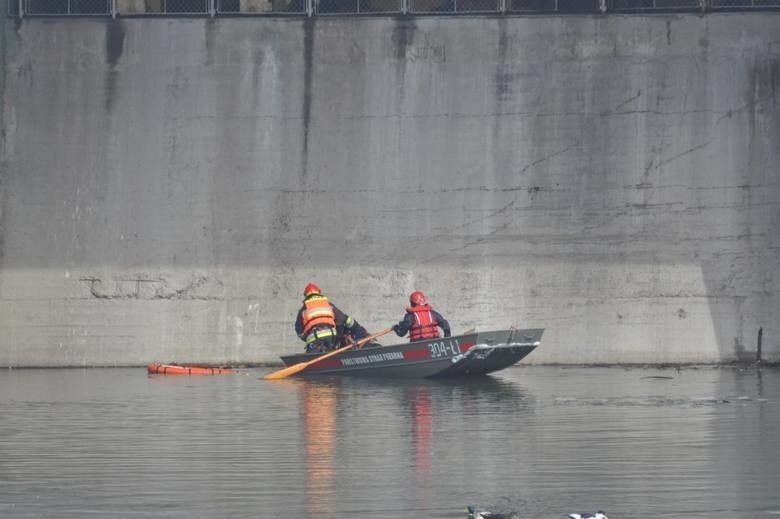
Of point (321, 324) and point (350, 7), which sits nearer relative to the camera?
point (321, 324)

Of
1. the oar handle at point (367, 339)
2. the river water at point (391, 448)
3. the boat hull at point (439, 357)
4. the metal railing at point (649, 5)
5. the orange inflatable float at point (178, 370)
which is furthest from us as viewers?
the metal railing at point (649, 5)

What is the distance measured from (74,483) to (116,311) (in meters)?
15.4

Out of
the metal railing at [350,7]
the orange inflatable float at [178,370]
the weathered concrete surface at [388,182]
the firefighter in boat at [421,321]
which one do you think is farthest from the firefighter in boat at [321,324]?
the metal railing at [350,7]

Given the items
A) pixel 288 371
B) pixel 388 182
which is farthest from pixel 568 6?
pixel 288 371

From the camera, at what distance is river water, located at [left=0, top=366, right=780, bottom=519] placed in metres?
13.2

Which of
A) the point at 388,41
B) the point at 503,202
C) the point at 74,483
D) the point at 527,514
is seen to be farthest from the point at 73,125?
the point at 527,514

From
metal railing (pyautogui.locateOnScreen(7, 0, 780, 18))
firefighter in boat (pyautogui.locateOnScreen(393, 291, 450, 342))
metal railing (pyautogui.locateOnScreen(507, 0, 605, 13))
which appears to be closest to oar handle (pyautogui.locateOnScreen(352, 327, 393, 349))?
firefighter in boat (pyautogui.locateOnScreen(393, 291, 450, 342))

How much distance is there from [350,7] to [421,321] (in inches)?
277

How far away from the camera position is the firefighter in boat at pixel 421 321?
2705cm

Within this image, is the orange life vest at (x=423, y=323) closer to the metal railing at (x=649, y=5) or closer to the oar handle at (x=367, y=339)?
the oar handle at (x=367, y=339)

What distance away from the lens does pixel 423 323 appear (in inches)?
1065

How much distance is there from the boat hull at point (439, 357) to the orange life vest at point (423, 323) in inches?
19.7

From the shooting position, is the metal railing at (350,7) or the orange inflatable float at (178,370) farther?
the metal railing at (350,7)

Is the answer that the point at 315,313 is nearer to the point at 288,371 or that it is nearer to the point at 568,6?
the point at 288,371
